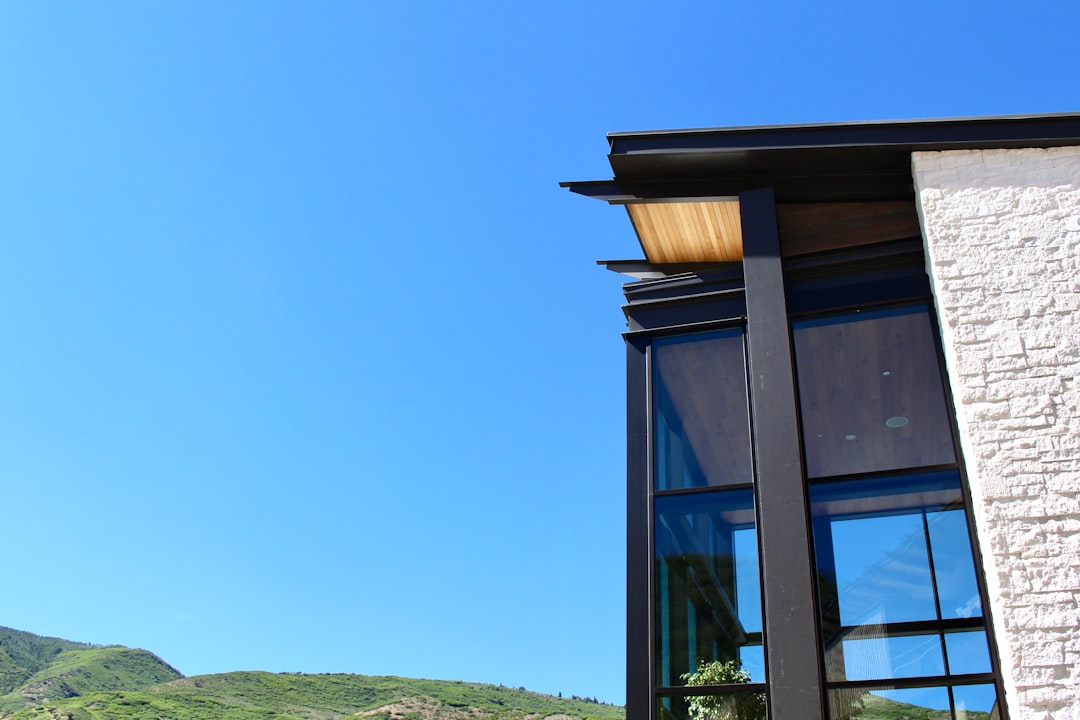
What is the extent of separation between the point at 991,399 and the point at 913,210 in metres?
1.49

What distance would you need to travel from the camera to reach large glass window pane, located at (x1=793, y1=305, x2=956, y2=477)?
4.98m

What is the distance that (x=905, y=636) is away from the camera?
4473mm

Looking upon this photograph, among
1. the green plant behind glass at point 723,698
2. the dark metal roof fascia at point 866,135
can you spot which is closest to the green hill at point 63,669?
the green plant behind glass at point 723,698

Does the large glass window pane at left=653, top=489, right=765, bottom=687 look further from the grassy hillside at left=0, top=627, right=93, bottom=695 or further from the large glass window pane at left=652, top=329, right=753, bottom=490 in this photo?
the grassy hillside at left=0, top=627, right=93, bottom=695

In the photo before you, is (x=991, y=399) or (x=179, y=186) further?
(x=179, y=186)

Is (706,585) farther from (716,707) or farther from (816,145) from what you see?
(816,145)

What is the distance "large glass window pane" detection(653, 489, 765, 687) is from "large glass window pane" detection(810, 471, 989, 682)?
0.39m

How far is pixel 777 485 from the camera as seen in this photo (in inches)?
196

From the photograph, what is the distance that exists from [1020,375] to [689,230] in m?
2.41

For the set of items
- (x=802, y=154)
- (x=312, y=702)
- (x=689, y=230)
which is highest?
(x=312, y=702)

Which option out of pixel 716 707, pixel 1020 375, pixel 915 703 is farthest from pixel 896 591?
pixel 1020 375

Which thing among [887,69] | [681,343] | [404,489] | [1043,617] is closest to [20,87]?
[887,69]

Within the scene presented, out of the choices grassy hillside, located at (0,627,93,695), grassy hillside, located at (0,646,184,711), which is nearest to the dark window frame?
grassy hillside, located at (0,646,184,711)

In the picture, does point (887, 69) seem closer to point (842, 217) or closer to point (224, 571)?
point (842, 217)
